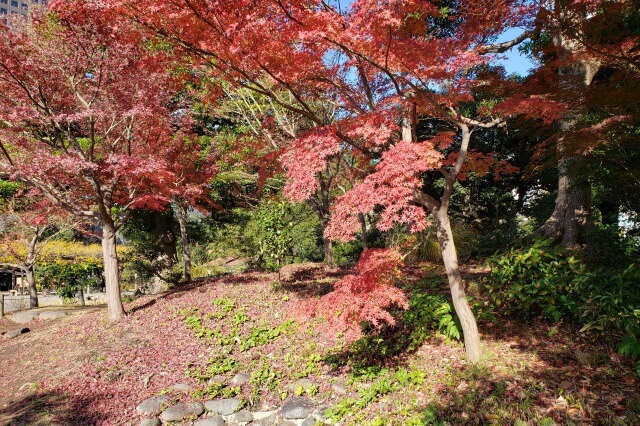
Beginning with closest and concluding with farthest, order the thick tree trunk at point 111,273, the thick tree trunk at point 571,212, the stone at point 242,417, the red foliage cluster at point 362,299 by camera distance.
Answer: the red foliage cluster at point 362,299 < the stone at point 242,417 < the thick tree trunk at point 571,212 < the thick tree trunk at point 111,273

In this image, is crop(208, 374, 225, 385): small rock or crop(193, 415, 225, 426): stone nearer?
crop(193, 415, 225, 426): stone

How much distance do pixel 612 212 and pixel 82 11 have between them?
14.2m

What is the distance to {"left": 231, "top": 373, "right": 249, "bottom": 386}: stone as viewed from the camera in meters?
5.98

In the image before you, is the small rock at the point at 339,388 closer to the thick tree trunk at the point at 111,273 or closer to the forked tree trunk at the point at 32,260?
the thick tree trunk at the point at 111,273

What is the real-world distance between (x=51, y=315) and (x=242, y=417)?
929 centimetres

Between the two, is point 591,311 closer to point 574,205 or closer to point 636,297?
point 636,297

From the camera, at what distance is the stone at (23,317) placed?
11.1 meters

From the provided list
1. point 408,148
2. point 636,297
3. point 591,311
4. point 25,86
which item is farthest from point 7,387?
point 636,297

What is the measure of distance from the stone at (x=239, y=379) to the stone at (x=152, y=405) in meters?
1.02

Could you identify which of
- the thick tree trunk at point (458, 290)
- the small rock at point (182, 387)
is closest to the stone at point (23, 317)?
the small rock at point (182, 387)

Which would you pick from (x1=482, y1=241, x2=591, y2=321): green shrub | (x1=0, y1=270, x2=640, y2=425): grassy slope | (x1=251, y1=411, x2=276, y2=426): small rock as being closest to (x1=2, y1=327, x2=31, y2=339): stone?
(x1=0, y1=270, x2=640, y2=425): grassy slope

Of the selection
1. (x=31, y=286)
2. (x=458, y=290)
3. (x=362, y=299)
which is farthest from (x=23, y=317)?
(x=458, y=290)

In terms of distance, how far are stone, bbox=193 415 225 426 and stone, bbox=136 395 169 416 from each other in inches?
28.1

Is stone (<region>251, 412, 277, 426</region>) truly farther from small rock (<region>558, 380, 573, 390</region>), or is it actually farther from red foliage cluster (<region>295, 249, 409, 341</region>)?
small rock (<region>558, 380, 573, 390</region>)
